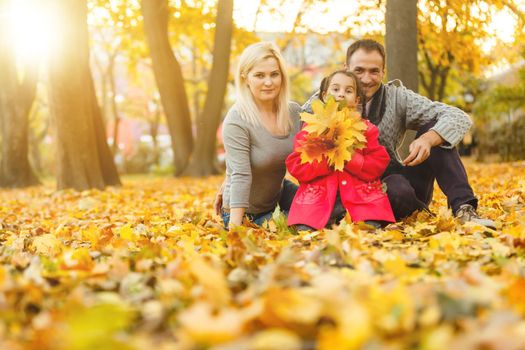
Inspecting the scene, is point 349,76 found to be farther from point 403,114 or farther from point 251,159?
point 251,159

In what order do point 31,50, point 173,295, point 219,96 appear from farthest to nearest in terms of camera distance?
point 31,50
point 219,96
point 173,295

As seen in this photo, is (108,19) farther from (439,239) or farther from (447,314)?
(447,314)

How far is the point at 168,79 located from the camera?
544 inches

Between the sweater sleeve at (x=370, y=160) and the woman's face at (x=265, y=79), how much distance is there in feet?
2.30

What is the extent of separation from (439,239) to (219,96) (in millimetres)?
10765

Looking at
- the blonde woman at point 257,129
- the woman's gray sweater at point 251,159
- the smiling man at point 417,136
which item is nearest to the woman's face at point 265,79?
the blonde woman at point 257,129

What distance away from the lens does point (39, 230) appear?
15.8ft

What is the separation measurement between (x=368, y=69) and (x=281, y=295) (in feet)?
9.58

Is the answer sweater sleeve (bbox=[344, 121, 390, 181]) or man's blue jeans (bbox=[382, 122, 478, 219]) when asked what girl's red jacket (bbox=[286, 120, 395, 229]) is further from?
man's blue jeans (bbox=[382, 122, 478, 219])

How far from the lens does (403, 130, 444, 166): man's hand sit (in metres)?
3.98

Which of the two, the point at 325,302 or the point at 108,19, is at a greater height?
the point at 108,19

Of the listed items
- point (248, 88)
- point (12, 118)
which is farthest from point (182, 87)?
point (248, 88)

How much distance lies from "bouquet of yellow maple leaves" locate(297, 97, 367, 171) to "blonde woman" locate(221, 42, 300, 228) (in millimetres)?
475

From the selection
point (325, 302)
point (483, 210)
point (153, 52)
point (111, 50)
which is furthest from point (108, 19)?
point (325, 302)
